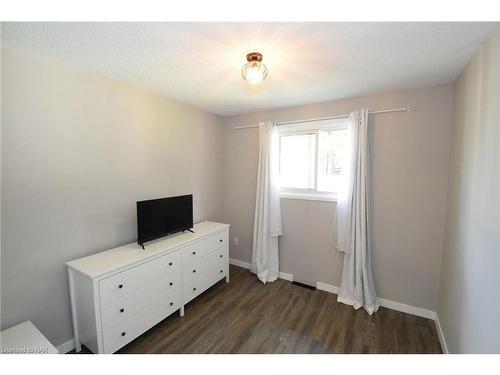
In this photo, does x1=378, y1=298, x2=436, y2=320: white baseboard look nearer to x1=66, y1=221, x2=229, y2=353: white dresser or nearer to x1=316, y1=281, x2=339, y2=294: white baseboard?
x1=316, y1=281, x2=339, y2=294: white baseboard

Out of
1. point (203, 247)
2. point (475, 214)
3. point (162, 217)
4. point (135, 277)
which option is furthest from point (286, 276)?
point (475, 214)

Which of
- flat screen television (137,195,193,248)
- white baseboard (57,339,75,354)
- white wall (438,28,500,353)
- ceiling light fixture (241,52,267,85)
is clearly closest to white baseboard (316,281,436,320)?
white wall (438,28,500,353)

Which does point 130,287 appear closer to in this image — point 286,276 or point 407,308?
point 286,276

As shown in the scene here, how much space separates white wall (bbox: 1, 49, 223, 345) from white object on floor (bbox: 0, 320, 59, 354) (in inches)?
4.9

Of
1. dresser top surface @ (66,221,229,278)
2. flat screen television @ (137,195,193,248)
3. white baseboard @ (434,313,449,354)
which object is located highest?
flat screen television @ (137,195,193,248)

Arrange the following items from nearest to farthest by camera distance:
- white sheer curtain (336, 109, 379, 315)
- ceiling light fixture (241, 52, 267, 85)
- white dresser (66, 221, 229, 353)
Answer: ceiling light fixture (241, 52, 267, 85), white dresser (66, 221, 229, 353), white sheer curtain (336, 109, 379, 315)

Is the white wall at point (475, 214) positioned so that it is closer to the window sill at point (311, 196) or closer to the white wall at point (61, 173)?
the window sill at point (311, 196)

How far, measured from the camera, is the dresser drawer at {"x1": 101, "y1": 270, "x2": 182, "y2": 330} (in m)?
1.63

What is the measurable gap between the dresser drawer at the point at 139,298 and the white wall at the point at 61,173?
442 mm

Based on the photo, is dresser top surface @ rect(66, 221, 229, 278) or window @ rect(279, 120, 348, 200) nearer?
dresser top surface @ rect(66, 221, 229, 278)

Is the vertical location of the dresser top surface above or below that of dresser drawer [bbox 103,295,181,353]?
above

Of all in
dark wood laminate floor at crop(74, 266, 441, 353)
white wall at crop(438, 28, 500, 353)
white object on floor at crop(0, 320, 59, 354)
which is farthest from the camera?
dark wood laminate floor at crop(74, 266, 441, 353)
